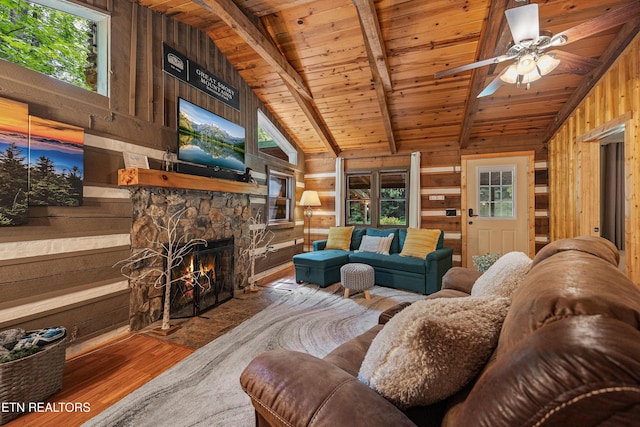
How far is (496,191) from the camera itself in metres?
4.88

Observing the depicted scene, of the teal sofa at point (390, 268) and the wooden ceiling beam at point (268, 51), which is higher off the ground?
the wooden ceiling beam at point (268, 51)

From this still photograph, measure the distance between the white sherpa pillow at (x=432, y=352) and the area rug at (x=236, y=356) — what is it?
3.93ft

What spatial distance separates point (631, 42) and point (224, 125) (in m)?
4.29

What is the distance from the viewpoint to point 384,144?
557cm

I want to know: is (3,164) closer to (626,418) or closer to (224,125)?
(224,125)

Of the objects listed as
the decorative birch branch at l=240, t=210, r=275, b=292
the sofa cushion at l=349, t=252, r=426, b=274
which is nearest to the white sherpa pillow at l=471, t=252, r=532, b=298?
the sofa cushion at l=349, t=252, r=426, b=274

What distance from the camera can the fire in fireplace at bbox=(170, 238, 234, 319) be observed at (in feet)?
10.00

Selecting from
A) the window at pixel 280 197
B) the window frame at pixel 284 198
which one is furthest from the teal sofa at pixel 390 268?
the window at pixel 280 197

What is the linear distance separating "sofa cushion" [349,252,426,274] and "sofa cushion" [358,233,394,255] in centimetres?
15

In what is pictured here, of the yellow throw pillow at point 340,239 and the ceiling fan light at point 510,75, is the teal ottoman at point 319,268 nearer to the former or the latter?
the yellow throw pillow at point 340,239

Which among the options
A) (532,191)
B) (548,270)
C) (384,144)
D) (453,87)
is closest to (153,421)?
(548,270)

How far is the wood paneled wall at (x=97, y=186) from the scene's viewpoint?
198 cm

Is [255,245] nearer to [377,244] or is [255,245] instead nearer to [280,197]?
[280,197]

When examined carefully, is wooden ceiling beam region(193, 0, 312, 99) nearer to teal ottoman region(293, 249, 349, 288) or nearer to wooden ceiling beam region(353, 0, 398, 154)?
wooden ceiling beam region(353, 0, 398, 154)
